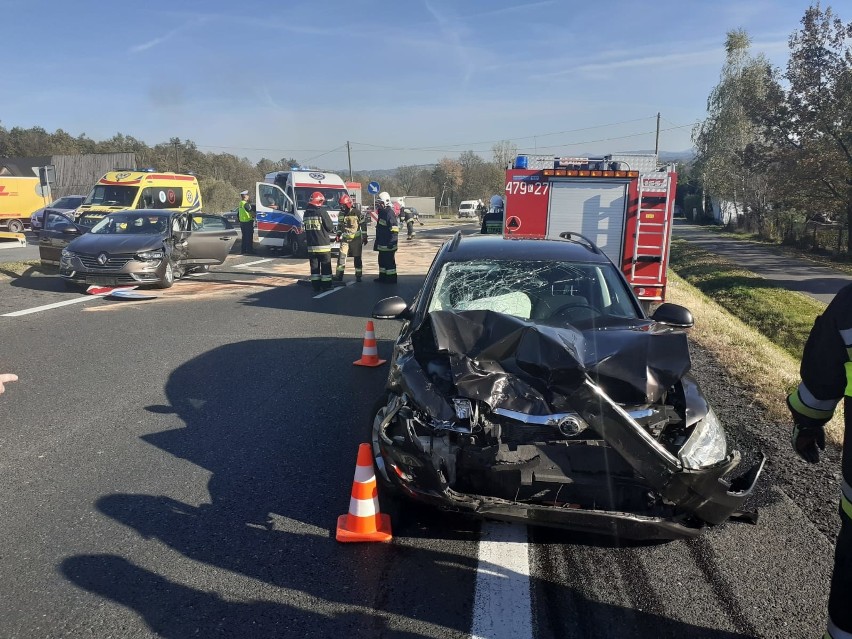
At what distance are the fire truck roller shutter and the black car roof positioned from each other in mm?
4623

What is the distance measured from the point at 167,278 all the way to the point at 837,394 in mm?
11871

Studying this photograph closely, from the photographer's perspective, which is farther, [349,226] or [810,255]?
[810,255]

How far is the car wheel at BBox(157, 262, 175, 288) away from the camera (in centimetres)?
1212

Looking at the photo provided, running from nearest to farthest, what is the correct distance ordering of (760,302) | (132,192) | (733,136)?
(760,302)
(132,192)
(733,136)

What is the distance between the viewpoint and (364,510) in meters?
3.40

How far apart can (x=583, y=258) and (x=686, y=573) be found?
2.57 m

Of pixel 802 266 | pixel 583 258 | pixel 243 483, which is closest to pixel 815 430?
pixel 583 258

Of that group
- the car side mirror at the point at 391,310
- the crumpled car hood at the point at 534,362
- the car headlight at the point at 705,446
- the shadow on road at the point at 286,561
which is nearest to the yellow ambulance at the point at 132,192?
the car side mirror at the point at 391,310

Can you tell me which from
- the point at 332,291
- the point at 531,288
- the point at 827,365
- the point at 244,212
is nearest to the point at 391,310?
the point at 531,288

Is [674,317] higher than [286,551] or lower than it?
higher

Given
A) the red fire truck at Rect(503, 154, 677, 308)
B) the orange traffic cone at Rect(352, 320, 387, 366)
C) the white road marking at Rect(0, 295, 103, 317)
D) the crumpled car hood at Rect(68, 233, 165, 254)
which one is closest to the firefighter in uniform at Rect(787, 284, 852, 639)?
the orange traffic cone at Rect(352, 320, 387, 366)

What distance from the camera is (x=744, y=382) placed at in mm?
6578

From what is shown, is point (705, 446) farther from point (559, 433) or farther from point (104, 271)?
point (104, 271)

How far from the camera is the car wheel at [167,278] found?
12125mm
